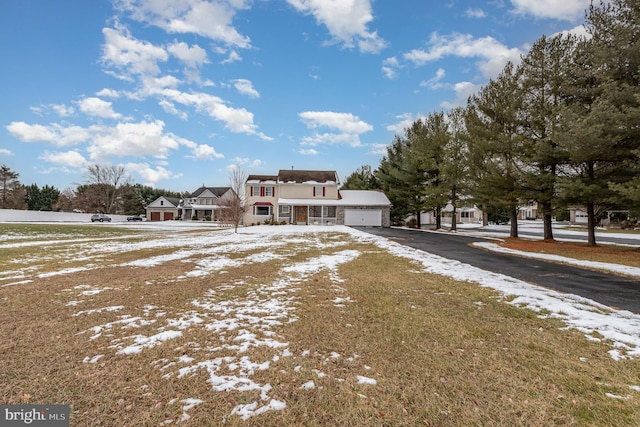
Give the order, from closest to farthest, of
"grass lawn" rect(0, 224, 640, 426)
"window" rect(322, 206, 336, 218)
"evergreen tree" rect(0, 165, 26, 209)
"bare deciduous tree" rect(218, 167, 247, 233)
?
"grass lawn" rect(0, 224, 640, 426) < "bare deciduous tree" rect(218, 167, 247, 233) < "window" rect(322, 206, 336, 218) < "evergreen tree" rect(0, 165, 26, 209)

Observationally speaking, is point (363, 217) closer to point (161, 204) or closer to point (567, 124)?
point (567, 124)

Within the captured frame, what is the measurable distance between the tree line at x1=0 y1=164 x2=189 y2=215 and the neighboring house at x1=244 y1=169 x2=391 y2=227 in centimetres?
4603

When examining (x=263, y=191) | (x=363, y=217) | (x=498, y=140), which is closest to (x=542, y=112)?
(x=498, y=140)

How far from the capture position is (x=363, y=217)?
112 ft

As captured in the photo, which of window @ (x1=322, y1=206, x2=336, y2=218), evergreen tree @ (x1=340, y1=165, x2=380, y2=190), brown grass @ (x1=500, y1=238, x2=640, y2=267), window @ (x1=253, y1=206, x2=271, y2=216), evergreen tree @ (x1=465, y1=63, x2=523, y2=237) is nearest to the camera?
brown grass @ (x1=500, y1=238, x2=640, y2=267)

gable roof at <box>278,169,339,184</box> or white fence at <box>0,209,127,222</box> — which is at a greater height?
gable roof at <box>278,169,339,184</box>

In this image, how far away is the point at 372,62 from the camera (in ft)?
77.8

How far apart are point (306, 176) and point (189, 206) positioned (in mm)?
37031

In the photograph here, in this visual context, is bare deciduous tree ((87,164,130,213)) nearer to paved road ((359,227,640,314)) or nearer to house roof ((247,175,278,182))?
house roof ((247,175,278,182))

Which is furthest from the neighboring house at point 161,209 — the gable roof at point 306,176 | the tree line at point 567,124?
the tree line at point 567,124

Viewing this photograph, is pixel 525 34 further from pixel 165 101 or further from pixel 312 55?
pixel 165 101

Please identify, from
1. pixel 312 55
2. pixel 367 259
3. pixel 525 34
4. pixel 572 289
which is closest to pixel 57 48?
pixel 312 55

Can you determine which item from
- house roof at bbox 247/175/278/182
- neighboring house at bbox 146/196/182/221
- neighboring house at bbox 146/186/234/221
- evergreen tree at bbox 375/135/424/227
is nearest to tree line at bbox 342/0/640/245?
evergreen tree at bbox 375/135/424/227

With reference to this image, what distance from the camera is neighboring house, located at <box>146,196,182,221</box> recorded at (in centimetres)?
6231
